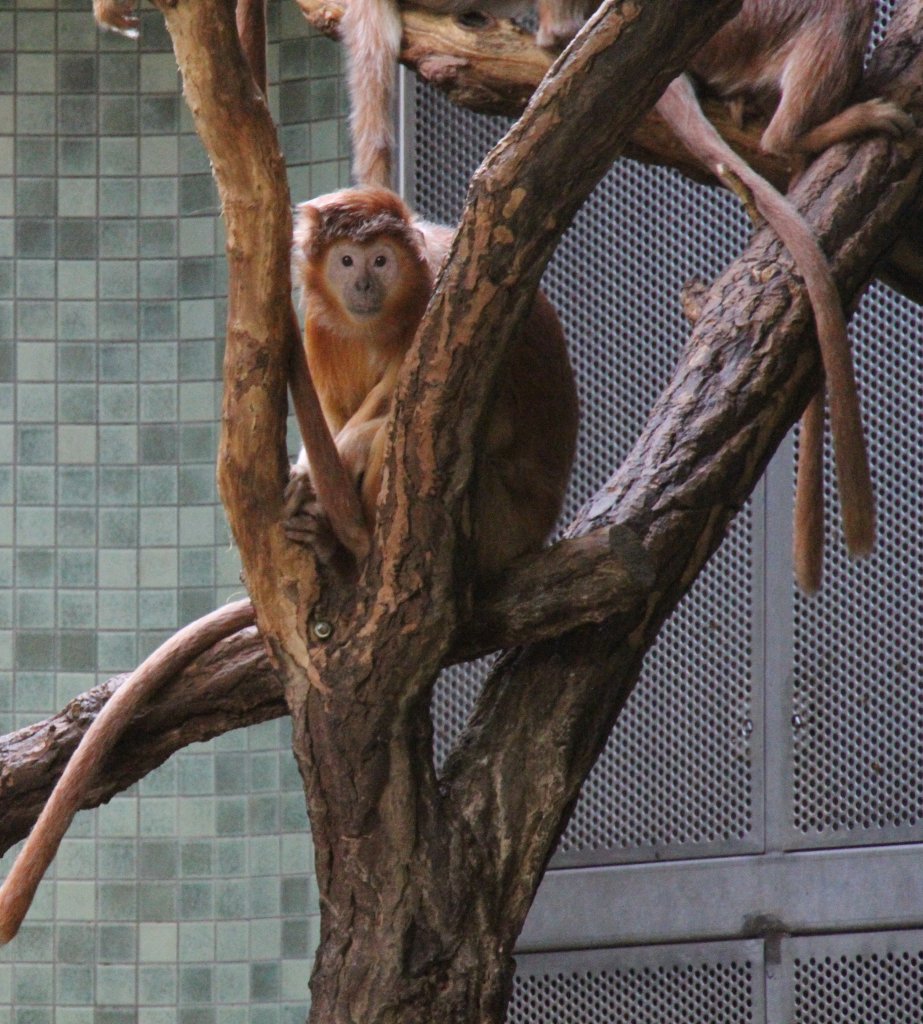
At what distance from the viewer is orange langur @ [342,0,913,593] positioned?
85.7 inches

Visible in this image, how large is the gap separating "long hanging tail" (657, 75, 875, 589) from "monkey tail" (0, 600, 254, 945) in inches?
32.9

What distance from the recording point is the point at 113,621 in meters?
4.20

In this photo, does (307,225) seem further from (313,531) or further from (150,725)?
(150,725)

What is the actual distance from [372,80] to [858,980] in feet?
7.15

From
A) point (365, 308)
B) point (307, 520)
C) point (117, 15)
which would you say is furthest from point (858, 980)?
point (117, 15)

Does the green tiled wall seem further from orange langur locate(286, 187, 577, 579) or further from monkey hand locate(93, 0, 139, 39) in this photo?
Answer: monkey hand locate(93, 0, 139, 39)

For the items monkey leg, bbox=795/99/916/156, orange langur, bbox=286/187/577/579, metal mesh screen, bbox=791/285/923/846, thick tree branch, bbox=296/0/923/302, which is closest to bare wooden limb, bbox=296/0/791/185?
→ thick tree branch, bbox=296/0/923/302

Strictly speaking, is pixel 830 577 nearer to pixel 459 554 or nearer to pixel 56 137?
pixel 459 554

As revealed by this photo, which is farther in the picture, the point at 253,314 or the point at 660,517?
the point at 660,517

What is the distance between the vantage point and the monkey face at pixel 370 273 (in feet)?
7.86

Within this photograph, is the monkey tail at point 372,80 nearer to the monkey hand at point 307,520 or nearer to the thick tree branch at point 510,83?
the thick tree branch at point 510,83

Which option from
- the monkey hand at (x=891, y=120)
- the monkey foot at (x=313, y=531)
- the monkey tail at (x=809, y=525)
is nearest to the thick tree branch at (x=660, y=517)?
the monkey tail at (x=809, y=525)

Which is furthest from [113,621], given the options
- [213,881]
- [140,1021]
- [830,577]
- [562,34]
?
[562,34]

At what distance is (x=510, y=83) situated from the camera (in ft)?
9.35
